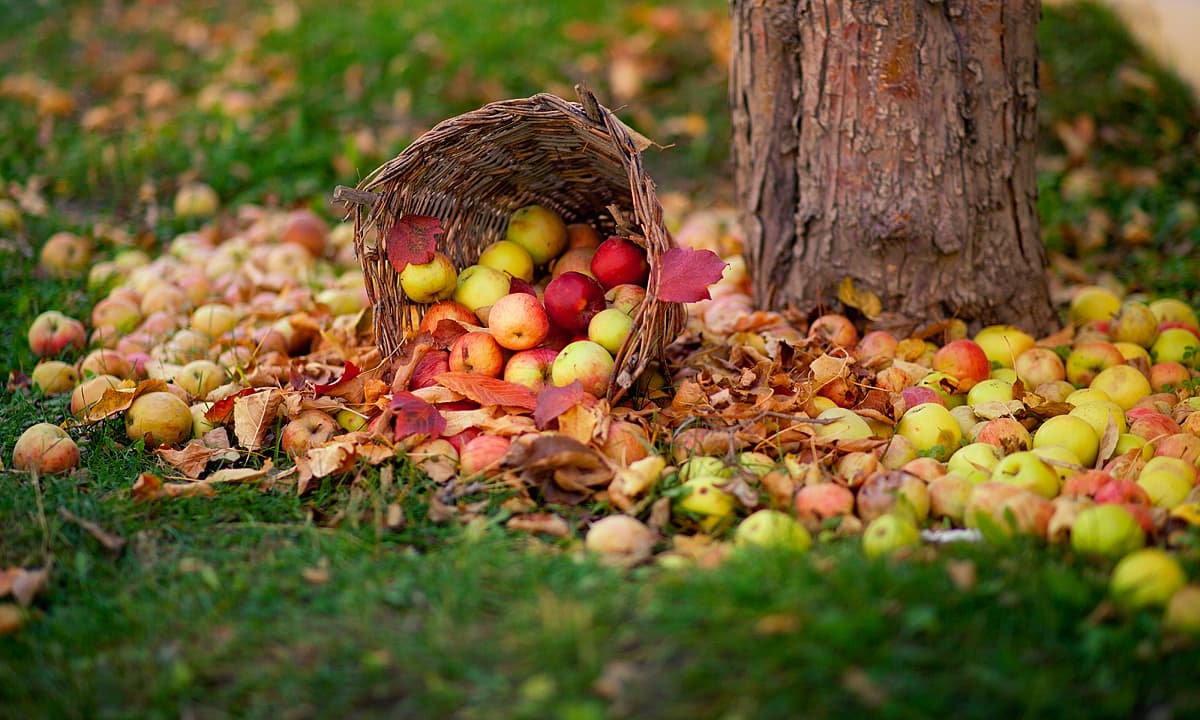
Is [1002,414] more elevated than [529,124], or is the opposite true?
[529,124]

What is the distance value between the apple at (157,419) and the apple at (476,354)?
0.82m

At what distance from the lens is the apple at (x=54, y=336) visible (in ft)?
11.6

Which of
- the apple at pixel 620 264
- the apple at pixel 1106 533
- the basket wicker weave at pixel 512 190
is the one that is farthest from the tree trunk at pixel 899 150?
the apple at pixel 1106 533

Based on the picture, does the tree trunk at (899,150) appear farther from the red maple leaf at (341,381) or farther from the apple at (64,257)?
the apple at (64,257)

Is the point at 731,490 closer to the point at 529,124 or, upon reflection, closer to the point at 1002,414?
the point at 1002,414

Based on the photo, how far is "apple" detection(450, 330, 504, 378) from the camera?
2.84 metres

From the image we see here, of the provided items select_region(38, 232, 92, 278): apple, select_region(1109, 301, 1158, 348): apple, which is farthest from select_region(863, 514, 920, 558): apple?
select_region(38, 232, 92, 278): apple

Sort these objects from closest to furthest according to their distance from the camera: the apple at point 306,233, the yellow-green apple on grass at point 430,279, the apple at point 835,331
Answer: the yellow-green apple on grass at point 430,279 → the apple at point 835,331 → the apple at point 306,233

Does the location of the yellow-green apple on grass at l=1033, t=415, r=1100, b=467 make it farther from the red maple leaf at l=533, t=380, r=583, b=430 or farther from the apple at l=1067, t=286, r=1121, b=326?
the red maple leaf at l=533, t=380, r=583, b=430

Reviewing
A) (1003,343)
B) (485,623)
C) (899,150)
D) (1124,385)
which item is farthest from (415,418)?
(1124,385)

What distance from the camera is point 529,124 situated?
2840 millimetres

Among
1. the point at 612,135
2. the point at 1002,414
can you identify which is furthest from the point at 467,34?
the point at 1002,414

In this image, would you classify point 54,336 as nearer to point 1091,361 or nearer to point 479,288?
point 479,288

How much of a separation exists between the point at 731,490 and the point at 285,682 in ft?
3.53
